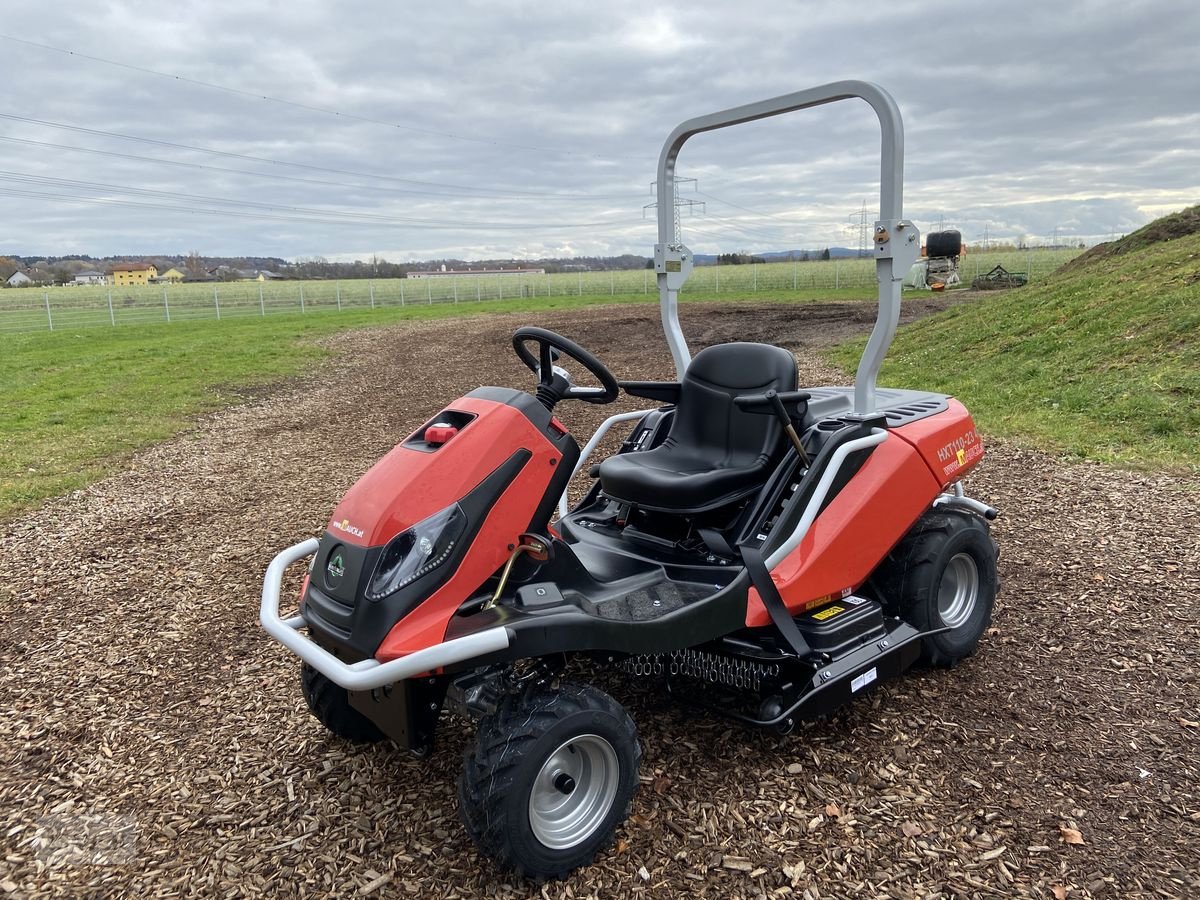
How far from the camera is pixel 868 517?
3.36 meters

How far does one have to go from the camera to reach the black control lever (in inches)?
122

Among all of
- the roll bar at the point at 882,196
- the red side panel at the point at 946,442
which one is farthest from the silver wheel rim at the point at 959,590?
the roll bar at the point at 882,196

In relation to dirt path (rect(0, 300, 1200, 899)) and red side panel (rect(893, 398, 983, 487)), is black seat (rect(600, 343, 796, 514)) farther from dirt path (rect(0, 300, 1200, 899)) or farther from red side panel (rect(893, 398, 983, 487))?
dirt path (rect(0, 300, 1200, 899))

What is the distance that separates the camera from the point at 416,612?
246 centimetres

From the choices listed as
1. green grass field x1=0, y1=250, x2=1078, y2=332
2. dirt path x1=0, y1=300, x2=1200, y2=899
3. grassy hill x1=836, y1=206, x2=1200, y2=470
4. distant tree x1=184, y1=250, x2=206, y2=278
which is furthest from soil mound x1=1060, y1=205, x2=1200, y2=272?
distant tree x1=184, y1=250, x2=206, y2=278

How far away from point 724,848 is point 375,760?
1325mm

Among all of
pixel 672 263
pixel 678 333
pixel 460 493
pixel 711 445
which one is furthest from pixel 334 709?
pixel 672 263

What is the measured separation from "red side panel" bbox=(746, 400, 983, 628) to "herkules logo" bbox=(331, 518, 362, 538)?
1.36 metres

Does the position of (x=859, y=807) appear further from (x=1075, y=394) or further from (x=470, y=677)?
(x=1075, y=394)

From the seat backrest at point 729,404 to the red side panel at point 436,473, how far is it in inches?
40.2

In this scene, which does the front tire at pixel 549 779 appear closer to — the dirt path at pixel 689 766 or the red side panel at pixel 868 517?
the dirt path at pixel 689 766

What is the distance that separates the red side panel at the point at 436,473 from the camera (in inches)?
101

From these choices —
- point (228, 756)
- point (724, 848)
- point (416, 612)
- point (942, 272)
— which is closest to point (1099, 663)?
point (724, 848)

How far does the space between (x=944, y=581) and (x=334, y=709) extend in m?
2.60
